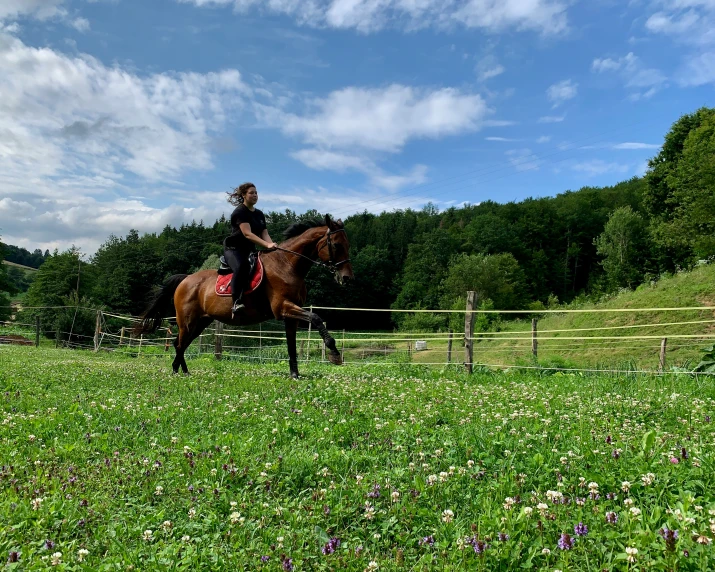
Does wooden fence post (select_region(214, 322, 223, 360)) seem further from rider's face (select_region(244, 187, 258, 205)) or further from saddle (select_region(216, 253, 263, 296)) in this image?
rider's face (select_region(244, 187, 258, 205))

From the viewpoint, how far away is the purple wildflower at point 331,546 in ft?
8.41

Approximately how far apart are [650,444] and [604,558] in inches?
71.2

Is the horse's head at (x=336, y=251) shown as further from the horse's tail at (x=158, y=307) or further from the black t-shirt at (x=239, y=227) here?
the horse's tail at (x=158, y=307)

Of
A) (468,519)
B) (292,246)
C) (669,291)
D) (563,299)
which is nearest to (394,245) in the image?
(563,299)

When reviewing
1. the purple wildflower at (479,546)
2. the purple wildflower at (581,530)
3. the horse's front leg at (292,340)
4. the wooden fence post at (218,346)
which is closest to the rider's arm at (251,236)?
the horse's front leg at (292,340)

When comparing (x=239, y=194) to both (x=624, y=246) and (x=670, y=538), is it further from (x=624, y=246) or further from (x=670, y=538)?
(x=624, y=246)

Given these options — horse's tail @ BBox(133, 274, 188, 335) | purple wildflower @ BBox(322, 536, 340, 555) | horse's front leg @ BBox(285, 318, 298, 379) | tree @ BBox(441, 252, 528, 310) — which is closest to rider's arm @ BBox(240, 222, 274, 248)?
horse's front leg @ BBox(285, 318, 298, 379)

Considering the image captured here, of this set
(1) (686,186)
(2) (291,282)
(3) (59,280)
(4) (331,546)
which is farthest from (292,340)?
(3) (59,280)

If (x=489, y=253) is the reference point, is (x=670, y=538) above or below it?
below

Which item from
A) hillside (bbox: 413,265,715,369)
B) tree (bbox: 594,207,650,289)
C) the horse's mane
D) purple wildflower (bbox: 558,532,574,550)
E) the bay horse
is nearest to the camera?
purple wildflower (bbox: 558,532,574,550)

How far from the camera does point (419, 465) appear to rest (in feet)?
12.3

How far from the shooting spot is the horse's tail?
1242 cm

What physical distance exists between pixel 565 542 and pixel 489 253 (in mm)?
97269

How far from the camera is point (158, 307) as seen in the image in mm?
12703
